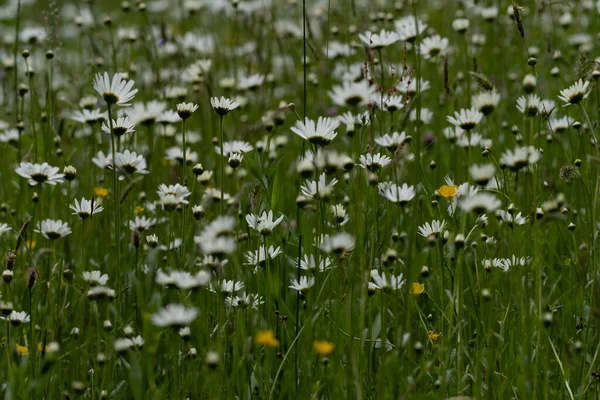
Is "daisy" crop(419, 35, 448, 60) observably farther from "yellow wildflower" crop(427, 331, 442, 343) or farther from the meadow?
"yellow wildflower" crop(427, 331, 442, 343)

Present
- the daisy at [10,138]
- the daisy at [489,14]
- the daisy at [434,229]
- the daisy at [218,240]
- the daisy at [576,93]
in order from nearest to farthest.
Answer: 1. the daisy at [218,240]
2. the daisy at [434,229]
3. the daisy at [576,93]
4. the daisy at [10,138]
5. the daisy at [489,14]

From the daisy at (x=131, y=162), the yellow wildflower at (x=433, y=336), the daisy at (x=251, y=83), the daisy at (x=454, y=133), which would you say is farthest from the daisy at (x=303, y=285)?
the daisy at (x=251, y=83)

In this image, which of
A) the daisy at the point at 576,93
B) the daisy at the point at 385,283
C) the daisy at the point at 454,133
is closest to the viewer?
the daisy at the point at 385,283

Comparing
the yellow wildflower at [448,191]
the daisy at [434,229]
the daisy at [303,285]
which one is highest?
the yellow wildflower at [448,191]

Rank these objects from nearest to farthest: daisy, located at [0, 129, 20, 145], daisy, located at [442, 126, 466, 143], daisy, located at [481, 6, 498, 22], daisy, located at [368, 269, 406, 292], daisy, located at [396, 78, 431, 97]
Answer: daisy, located at [368, 269, 406, 292] → daisy, located at [396, 78, 431, 97] → daisy, located at [442, 126, 466, 143] → daisy, located at [0, 129, 20, 145] → daisy, located at [481, 6, 498, 22]

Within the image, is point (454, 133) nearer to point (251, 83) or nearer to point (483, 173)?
point (251, 83)

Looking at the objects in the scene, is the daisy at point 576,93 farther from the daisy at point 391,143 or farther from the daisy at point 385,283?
the daisy at point 385,283

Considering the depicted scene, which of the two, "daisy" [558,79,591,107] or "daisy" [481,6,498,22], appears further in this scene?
"daisy" [481,6,498,22]

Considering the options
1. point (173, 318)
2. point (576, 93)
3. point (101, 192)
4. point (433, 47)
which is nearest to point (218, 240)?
point (173, 318)

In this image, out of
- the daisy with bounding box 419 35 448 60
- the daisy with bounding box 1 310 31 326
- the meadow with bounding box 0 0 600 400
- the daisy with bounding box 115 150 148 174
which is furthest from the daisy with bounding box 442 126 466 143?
the daisy with bounding box 1 310 31 326

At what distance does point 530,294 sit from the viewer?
2.09m

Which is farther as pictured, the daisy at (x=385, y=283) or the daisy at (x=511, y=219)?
the daisy at (x=511, y=219)

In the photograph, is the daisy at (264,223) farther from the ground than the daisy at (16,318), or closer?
farther from the ground

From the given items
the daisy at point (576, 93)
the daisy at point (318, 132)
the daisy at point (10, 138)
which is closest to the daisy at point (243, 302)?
the daisy at point (318, 132)
